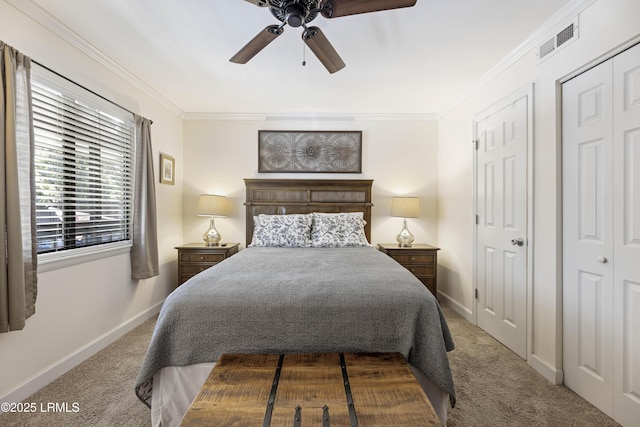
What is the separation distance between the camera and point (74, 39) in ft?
7.41

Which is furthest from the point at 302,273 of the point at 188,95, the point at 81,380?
the point at 188,95

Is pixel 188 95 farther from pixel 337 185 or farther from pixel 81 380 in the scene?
pixel 81 380

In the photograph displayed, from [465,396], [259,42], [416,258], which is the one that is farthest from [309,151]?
[465,396]

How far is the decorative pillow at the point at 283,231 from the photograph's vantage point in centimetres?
338

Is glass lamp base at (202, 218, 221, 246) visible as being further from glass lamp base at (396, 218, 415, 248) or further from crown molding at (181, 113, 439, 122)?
glass lamp base at (396, 218, 415, 248)

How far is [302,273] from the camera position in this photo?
1997 mm

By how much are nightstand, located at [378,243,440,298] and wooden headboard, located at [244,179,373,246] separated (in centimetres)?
68

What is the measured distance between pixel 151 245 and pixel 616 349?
3.81 meters

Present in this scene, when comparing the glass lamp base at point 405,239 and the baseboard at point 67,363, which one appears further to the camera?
the glass lamp base at point 405,239

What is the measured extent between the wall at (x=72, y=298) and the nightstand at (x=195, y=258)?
0.31 m

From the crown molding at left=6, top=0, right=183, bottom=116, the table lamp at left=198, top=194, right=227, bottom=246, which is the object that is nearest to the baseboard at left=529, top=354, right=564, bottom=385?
the table lamp at left=198, top=194, right=227, bottom=246

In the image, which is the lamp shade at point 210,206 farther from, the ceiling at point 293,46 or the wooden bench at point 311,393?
the wooden bench at point 311,393

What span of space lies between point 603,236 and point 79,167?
3.76 meters

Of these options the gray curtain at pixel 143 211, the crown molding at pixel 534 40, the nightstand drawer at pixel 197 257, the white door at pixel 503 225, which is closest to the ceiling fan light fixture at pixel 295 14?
the crown molding at pixel 534 40
